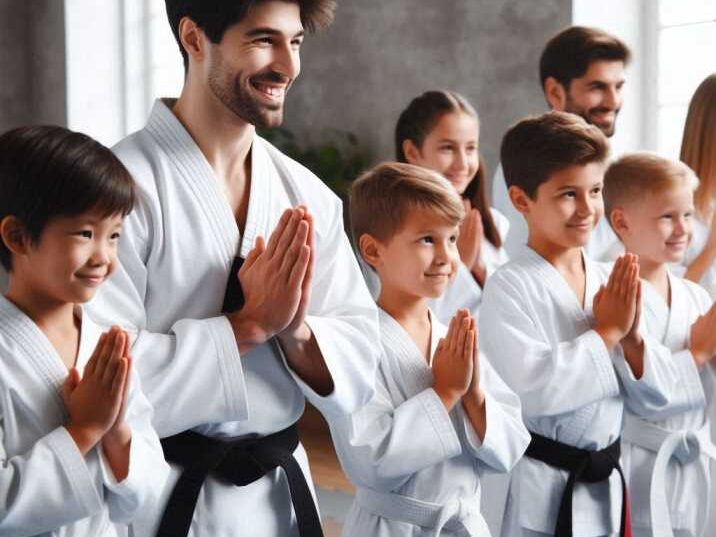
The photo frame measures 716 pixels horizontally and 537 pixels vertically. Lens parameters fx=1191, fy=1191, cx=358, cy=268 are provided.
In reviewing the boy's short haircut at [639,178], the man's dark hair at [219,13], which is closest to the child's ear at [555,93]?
the boy's short haircut at [639,178]

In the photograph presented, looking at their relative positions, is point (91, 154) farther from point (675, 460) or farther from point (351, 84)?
point (351, 84)

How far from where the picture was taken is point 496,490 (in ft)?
10.5

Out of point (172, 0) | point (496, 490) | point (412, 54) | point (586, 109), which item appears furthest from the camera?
point (412, 54)

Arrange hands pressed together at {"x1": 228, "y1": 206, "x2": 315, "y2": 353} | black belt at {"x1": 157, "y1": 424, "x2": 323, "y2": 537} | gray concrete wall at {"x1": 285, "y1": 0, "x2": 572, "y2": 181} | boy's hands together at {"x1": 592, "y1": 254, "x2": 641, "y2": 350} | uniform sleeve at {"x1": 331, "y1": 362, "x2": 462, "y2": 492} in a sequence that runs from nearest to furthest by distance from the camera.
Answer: hands pressed together at {"x1": 228, "y1": 206, "x2": 315, "y2": 353}, black belt at {"x1": 157, "y1": 424, "x2": 323, "y2": 537}, uniform sleeve at {"x1": 331, "y1": 362, "x2": 462, "y2": 492}, boy's hands together at {"x1": 592, "y1": 254, "x2": 641, "y2": 350}, gray concrete wall at {"x1": 285, "y1": 0, "x2": 572, "y2": 181}

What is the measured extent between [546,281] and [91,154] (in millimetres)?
1428

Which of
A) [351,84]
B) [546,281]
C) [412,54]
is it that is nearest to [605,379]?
[546,281]

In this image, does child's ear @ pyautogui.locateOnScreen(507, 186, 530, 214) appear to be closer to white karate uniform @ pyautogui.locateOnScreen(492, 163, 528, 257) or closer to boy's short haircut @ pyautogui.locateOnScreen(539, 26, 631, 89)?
white karate uniform @ pyautogui.locateOnScreen(492, 163, 528, 257)

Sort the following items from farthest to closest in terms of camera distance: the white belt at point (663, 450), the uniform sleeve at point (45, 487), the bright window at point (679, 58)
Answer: the bright window at point (679, 58) → the white belt at point (663, 450) → the uniform sleeve at point (45, 487)

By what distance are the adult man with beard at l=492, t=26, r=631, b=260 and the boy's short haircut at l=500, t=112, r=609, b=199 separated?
932mm

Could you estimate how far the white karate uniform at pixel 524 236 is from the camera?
3.88 m

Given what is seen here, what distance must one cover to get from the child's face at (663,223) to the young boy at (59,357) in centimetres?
175

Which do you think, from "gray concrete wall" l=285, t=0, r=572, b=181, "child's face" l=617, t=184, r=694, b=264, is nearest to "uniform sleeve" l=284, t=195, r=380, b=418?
"child's face" l=617, t=184, r=694, b=264

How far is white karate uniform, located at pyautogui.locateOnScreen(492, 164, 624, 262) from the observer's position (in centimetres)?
388

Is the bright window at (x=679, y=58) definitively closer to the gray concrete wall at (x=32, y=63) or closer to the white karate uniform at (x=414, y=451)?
the white karate uniform at (x=414, y=451)
